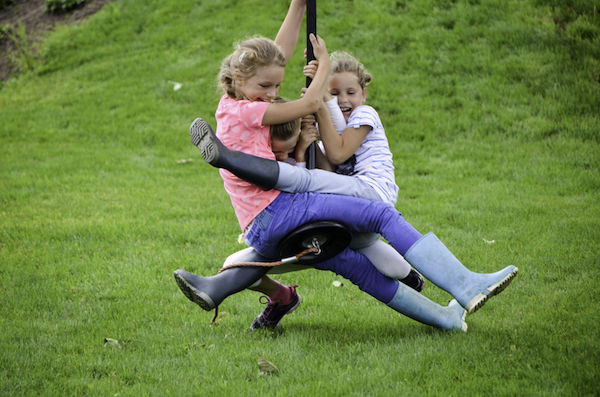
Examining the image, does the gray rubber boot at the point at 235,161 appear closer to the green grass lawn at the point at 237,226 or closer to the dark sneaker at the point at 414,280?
the green grass lawn at the point at 237,226

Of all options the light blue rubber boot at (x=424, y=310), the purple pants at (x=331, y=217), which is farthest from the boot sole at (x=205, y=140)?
the light blue rubber boot at (x=424, y=310)

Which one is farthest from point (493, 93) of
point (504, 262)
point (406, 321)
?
point (406, 321)

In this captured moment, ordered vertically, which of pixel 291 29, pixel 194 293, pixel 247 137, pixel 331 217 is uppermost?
pixel 291 29

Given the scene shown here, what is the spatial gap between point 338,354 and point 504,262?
242 centimetres

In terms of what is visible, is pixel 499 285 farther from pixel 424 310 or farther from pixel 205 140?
A: pixel 205 140

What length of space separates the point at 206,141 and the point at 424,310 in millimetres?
1710

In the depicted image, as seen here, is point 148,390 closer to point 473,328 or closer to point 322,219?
point 322,219

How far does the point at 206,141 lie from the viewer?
11.6 feet

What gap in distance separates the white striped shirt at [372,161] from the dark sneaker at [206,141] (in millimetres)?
910

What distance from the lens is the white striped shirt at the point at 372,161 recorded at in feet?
13.0

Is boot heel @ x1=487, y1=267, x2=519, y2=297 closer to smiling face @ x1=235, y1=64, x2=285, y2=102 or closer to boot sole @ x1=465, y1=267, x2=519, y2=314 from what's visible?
boot sole @ x1=465, y1=267, x2=519, y2=314

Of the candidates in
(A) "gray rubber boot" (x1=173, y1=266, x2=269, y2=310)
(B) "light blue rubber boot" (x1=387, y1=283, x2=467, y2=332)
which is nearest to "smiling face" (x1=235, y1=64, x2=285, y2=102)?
(A) "gray rubber boot" (x1=173, y1=266, x2=269, y2=310)

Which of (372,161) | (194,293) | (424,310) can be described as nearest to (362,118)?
(372,161)

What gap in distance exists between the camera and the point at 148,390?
3504mm
